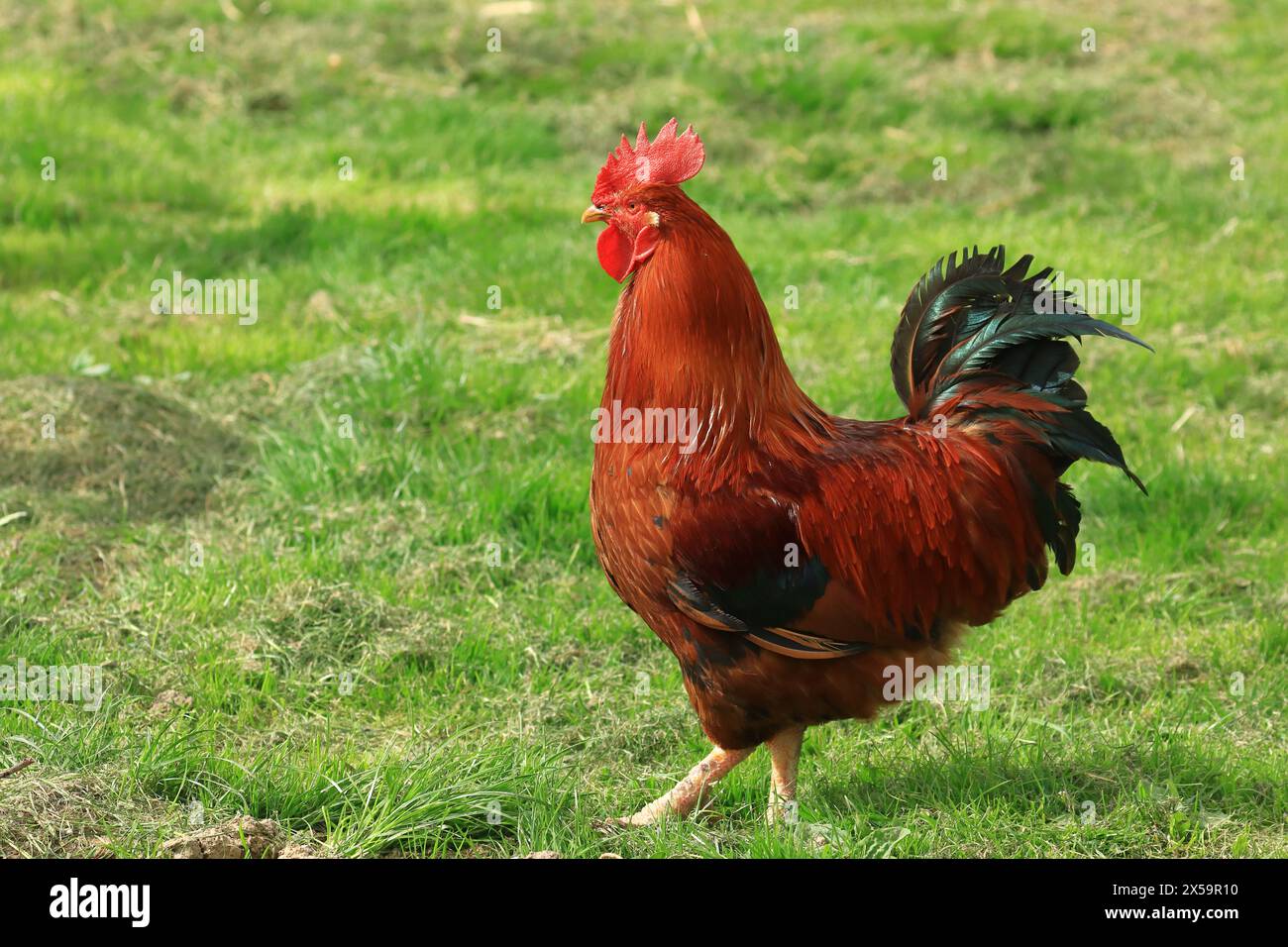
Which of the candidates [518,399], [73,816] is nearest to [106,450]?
[518,399]

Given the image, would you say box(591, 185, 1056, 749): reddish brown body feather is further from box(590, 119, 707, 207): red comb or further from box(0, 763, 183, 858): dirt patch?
box(0, 763, 183, 858): dirt patch

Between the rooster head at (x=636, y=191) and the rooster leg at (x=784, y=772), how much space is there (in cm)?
150

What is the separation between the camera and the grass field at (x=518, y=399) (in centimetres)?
439

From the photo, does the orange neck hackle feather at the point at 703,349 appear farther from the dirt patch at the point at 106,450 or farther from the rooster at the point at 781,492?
the dirt patch at the point at 106,450

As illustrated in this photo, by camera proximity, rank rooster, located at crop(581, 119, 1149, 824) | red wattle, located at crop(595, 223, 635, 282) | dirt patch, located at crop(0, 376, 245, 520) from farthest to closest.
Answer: dirt patch, located at crop(0, 376, 245, 520) < red wattle, located at crop(595, 223, 635, 282) < rooster, located at crop(581, 119, 1149, 824)

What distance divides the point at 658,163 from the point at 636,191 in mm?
107

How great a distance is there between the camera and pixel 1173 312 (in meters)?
8.29

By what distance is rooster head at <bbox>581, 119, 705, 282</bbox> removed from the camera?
4.19 m

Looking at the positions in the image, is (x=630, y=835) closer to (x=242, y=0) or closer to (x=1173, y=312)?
(x=1173, y=312)

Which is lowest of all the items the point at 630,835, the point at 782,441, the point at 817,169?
the point at 630,835

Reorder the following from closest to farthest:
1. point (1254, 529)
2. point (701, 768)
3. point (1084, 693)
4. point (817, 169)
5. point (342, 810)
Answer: point (342, 810)
point (701, 768)
point (1084, 693)
point (1254, 529)
point (817, 169)

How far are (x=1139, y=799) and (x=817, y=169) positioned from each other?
23.0 feet

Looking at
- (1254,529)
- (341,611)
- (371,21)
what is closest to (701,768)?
(341,611)

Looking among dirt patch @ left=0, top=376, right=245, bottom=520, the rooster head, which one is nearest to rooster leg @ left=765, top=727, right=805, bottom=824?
the rooster head
